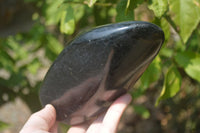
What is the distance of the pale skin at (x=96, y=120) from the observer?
36.5 inches

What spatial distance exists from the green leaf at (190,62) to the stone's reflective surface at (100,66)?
205mm

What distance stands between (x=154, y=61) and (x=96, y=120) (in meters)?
0.32

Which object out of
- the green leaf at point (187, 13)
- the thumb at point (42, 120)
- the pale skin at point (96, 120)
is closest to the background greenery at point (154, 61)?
the green leaf at point (187, 13)

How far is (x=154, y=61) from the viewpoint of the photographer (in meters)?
0.99

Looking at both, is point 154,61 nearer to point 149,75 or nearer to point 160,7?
point 149,75

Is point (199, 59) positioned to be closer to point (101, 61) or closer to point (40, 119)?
point (101, 61)

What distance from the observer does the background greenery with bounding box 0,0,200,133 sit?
0.83 m

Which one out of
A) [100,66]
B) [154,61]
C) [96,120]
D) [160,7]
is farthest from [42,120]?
[160,7]

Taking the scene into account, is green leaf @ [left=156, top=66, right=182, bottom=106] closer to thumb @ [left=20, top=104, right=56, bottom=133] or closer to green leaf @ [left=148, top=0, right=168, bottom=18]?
green leaf @ [left=148, top=0, right=168, bottom=18]

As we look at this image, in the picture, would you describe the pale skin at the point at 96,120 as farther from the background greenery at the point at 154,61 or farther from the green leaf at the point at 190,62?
the green leaf at the point at 190,62

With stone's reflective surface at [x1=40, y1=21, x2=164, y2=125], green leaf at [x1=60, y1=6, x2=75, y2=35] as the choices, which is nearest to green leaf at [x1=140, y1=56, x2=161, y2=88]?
stone's reflective surface at [x1=40, y1=21, x2=164, y2=125]

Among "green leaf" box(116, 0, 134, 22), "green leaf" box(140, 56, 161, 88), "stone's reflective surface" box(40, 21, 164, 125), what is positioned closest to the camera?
"stone's reflective surface" box(40, 21, 164, 125)

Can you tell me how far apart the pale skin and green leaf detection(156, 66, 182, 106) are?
0.12 m

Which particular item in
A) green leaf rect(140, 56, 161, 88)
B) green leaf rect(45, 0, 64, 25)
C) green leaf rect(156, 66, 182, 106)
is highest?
green leaf rect(45, 0, 64, 25)
